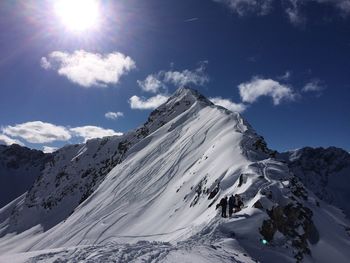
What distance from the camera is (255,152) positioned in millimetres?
34750

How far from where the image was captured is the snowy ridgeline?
16.9 metres

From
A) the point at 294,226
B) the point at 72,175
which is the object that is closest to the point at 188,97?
the point at 72,175

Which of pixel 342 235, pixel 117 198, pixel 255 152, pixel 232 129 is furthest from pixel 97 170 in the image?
pixel 342 235

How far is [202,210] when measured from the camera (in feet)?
92.6

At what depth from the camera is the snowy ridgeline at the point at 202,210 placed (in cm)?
1688

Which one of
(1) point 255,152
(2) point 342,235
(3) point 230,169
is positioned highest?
(1) point 255,152

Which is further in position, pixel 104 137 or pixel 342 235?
pixel 104 137

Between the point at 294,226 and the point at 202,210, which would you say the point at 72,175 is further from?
the point at 294,226

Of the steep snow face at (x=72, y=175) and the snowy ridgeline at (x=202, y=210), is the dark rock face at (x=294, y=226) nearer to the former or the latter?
the snowy ridgeline at (x=202, y=210)

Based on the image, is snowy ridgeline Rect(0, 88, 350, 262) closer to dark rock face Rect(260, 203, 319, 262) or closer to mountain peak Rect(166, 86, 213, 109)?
dark rock face Rect(260, 203, 319, 262)

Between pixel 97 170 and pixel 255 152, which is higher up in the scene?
pixel 97 170

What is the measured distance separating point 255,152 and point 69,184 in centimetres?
10851

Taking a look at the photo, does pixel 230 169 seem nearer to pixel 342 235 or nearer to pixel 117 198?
pixel 342 235

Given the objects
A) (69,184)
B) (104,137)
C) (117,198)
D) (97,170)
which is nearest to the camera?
(117,198)
